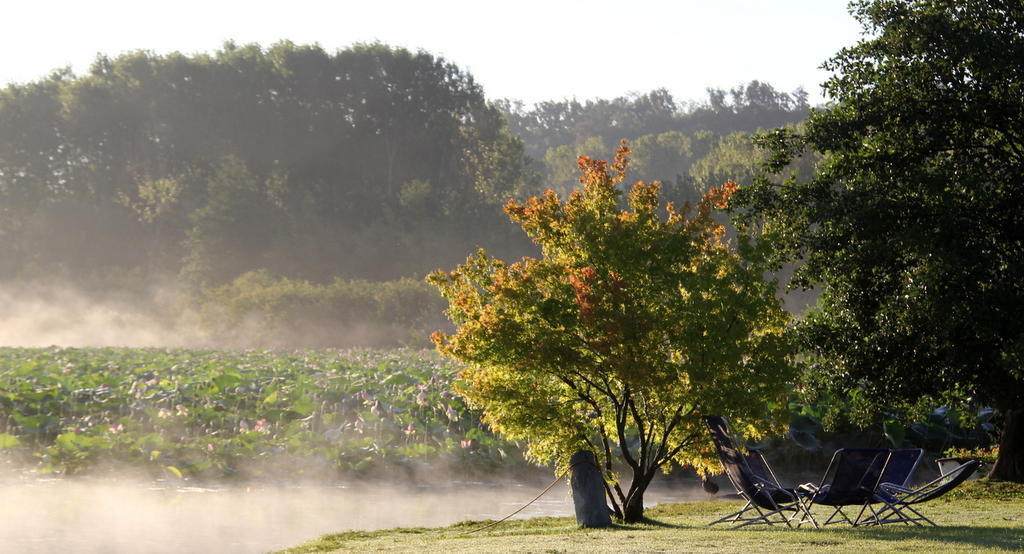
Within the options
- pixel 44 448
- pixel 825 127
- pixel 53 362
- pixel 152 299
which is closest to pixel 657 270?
pixel 825 127

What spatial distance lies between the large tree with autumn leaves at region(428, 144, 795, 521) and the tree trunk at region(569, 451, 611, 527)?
0.32m

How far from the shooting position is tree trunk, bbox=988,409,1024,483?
15.4 meters

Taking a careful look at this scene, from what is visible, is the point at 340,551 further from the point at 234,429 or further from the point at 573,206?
the point at 234,429

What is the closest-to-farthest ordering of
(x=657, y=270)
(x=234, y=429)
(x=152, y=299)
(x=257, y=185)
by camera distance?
(x=657, y=270) → (x=234, y=429) → (x=152, y=299) → (x=257, y=185)

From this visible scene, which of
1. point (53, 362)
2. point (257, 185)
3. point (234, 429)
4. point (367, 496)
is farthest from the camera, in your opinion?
point (257, 185)

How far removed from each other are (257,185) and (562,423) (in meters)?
58.3

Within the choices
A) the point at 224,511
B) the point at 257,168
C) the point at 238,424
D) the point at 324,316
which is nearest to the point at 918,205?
the point at 224,511

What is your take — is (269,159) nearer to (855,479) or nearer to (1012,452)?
(1012,452)

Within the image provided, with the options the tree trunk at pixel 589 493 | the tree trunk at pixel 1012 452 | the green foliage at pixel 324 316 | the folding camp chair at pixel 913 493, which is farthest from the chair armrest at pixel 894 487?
the green foliage at pixel 324 316

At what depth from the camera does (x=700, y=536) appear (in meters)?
9.66

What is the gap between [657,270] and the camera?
37.5 feet

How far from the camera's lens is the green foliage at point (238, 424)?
17.5 metres

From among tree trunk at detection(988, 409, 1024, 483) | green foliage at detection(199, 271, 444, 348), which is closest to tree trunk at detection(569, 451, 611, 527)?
tree trunk at detection(988, 409, 1024, 483)

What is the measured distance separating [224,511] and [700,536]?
294 inches
